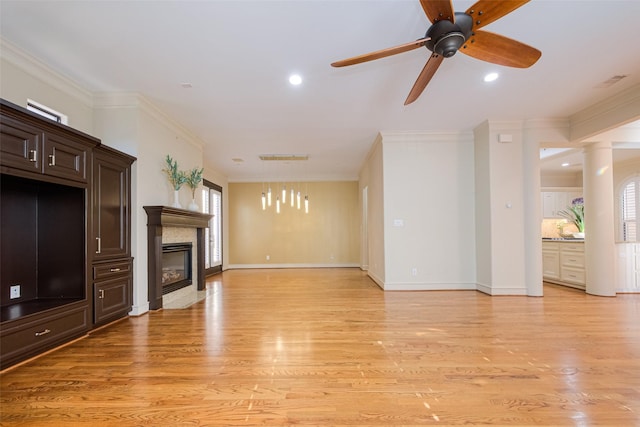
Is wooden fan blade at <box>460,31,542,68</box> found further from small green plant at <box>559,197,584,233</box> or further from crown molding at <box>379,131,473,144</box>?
small green plant at <box>559,197,584,233</box>

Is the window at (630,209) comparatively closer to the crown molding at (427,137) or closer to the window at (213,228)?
the crown molding at (427,137)

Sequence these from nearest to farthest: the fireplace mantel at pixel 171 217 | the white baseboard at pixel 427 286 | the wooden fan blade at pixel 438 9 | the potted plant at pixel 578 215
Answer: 1. the wooden fan blade at pixel 438 9
2. the fireplace mantel at pixel 171 217
3. the white baseboard at pixel 427 286
4. the potted plant at pixel 578 215

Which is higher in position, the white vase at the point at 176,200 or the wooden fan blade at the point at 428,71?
the wooden fan blade at the point at 428,71

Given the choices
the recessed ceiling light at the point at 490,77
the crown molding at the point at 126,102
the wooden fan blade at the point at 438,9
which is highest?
the recessed ceiling light at the point at 490,77

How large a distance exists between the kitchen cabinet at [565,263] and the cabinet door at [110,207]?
7.59 metres

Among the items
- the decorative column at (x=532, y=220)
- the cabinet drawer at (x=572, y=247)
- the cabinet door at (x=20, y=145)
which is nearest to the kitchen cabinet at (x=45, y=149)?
the cabinet door at (x=20, y=145)

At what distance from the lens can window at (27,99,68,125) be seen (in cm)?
323

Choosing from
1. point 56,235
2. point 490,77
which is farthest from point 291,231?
point 490,77

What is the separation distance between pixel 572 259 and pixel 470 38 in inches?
220

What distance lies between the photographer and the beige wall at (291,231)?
9.60m

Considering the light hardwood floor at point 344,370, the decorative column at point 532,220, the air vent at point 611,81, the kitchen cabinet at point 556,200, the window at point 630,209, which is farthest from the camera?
the kitchen cabinet at point 556,200

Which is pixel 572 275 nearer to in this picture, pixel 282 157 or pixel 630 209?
pixel 630 209

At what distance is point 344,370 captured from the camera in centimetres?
239

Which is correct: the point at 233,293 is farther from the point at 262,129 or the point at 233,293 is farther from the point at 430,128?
the point at 430,128
